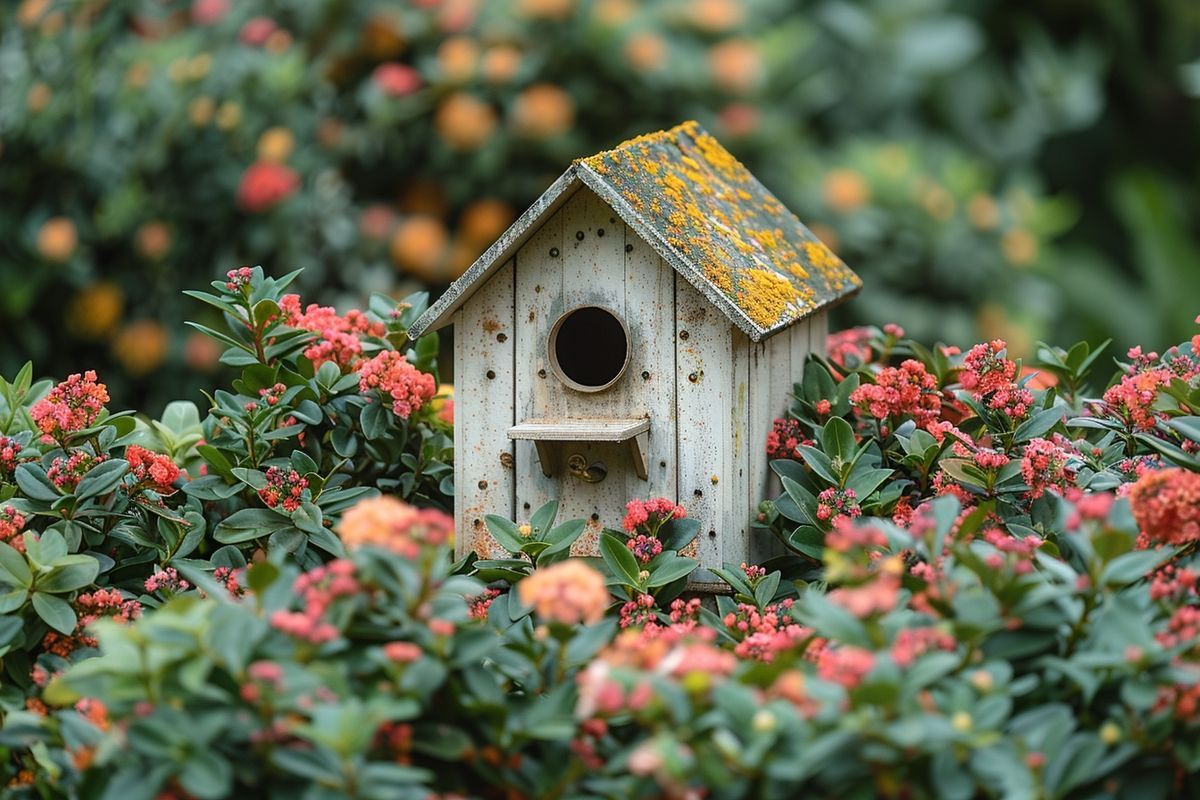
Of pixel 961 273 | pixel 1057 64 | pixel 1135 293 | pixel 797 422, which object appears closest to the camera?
pixel 797 422

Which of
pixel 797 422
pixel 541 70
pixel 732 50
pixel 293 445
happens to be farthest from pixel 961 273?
pixel 293 445

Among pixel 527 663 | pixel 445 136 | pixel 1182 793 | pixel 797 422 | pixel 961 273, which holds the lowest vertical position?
pixel 1182 793

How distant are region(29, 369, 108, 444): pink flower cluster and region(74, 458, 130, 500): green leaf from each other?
9cm

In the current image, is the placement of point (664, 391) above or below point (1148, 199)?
below

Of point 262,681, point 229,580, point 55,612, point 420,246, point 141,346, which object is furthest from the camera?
point 141,346

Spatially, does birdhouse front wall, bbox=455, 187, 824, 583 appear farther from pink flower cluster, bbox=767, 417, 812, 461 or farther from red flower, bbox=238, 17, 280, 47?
red flower, bbox=238, 17, 280, 47

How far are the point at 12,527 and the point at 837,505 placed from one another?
4.26 feet

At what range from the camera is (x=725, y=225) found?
8.32 ft

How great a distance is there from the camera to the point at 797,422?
255cm

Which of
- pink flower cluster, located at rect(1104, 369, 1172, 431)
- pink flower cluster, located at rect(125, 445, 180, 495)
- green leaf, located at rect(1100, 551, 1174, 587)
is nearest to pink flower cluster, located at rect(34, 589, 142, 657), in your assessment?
pink flower cluster, located at rect(125, 445, 180, 495)

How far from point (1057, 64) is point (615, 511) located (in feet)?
15.9

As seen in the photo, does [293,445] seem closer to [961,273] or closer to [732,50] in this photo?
[732,50]

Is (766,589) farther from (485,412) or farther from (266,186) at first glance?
(266,186)

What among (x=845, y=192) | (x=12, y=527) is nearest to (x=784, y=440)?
(x=12, y=527)
